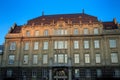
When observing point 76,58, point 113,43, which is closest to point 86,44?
point 76,58

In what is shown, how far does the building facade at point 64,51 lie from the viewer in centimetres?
3831

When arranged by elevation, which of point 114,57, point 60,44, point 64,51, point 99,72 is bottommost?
point 99,72

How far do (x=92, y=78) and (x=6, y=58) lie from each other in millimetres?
21792

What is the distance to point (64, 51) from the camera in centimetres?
Answer: 4006

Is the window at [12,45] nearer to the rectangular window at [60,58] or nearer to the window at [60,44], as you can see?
the window at [60,44]

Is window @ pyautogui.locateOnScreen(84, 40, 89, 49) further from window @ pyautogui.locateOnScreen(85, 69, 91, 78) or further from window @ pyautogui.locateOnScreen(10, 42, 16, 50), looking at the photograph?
window @ pyautogui.locateOnScreen(10, 42, 16, 50)

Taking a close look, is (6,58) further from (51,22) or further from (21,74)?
(51,22)

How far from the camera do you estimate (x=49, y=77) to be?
38594mm

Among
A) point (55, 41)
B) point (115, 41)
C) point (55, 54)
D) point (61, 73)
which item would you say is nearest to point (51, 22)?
point (55, 41)

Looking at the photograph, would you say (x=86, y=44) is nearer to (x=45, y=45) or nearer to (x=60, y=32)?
(x=60, y=32)

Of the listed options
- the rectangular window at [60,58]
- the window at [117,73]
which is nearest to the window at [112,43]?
the window at [117,73]

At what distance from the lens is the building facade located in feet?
126

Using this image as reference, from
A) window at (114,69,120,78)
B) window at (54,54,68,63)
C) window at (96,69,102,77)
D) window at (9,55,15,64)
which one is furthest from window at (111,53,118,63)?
window at (9,55,15,64)

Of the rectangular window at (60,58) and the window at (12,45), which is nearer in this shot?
the rectangular window at (60,58)
